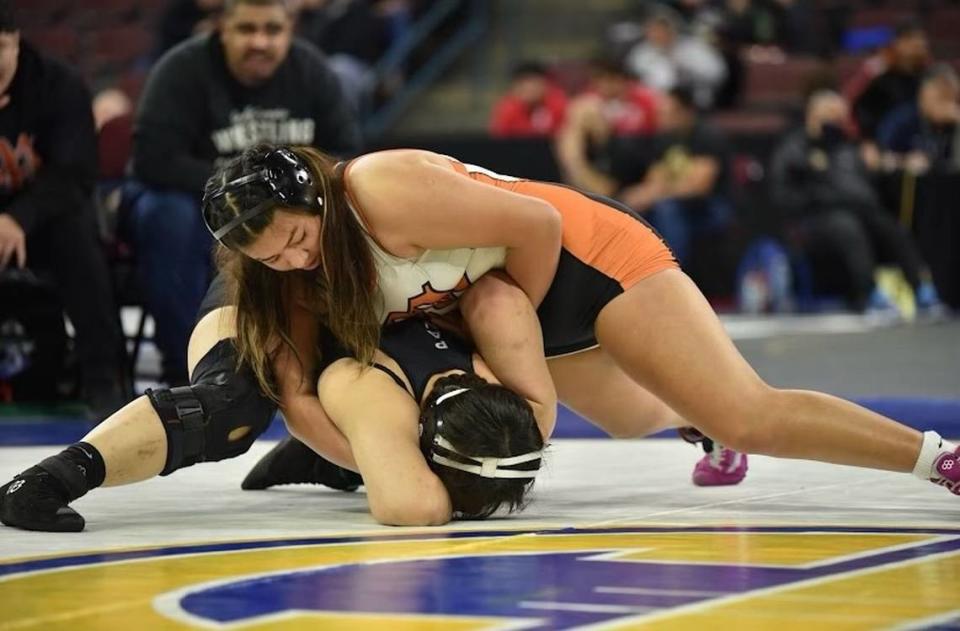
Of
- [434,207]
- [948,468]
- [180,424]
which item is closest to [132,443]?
[180,424]

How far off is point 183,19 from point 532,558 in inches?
322

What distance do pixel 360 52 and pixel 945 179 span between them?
443cm

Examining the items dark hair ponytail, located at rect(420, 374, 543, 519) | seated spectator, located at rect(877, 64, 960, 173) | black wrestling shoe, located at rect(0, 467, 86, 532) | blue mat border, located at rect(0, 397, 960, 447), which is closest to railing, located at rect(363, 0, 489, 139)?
seated spectator, located at rect(877, 64, 960, 173)

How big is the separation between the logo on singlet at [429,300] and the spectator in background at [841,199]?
7267 millimetres

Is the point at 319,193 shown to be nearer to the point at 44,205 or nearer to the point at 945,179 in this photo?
the point at 44,205

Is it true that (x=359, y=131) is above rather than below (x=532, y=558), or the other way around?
above

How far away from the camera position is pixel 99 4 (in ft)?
48.9

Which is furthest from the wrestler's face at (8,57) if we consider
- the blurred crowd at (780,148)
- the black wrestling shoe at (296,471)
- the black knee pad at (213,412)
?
the blurred crowd at (780,148)

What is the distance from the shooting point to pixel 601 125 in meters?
10.7

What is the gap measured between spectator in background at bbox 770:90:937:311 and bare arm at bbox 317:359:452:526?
24.6ft

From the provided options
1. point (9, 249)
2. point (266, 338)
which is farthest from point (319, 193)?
point (9, 249)

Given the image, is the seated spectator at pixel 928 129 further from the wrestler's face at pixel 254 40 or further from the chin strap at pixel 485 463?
Answer: the chin strap at pixel 485 463

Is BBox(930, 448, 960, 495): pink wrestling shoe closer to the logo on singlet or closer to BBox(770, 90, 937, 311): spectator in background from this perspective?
the logo on singlet

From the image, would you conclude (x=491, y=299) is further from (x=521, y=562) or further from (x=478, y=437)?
(x=521, y=562)
